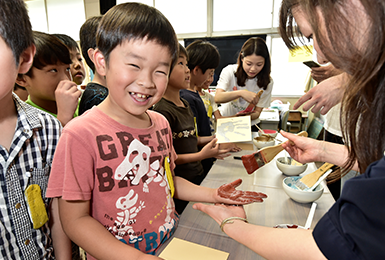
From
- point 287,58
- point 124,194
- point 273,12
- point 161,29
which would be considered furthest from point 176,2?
point 124,194

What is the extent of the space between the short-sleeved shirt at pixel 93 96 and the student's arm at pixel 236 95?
148 cm

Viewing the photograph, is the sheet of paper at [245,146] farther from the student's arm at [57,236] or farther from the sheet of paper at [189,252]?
the student's arm at [57,236]

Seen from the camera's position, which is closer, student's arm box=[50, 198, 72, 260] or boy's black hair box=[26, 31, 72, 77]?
student's arm box=[50, 198, 72, 260]

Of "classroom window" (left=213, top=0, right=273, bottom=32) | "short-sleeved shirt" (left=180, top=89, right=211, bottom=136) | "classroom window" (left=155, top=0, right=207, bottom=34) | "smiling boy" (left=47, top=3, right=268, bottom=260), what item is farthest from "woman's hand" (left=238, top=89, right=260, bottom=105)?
"classroom window" (left=155, top=0, right=207, bottom=34)

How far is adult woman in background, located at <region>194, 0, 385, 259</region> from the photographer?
1.17 feet

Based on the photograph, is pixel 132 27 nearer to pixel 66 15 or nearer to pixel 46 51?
pixel 46 51

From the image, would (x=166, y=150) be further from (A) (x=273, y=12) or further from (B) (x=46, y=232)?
(A) (x=273, y=12)

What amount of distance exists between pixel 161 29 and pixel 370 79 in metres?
0.57

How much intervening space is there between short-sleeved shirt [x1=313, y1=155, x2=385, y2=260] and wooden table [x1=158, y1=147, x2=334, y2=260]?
348 millimetres

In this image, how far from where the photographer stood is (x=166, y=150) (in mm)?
826

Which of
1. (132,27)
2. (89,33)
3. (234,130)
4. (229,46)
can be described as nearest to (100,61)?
(132,27)

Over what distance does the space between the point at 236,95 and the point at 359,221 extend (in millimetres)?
1938

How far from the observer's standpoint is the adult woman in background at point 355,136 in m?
0.36

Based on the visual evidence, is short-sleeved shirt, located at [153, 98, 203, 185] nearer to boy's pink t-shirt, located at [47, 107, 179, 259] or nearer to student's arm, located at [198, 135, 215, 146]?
student's arm, located at [198, 135, 215, 146]
